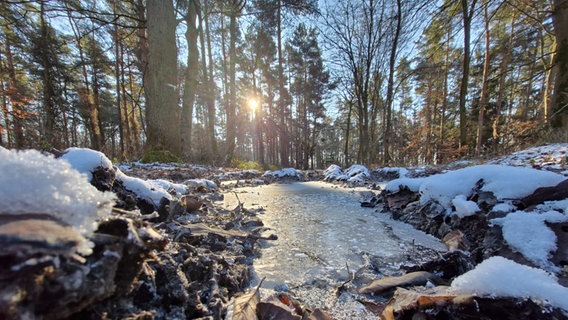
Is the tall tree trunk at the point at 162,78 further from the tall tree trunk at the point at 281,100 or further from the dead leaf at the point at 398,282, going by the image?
the tall tree trunk at the point at 281,100

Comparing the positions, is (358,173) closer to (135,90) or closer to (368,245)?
(368,245)

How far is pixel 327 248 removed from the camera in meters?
1.46

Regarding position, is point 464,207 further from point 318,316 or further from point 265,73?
point 265,73

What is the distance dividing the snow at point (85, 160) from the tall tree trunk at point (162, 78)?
469cm

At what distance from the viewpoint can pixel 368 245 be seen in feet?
4.93

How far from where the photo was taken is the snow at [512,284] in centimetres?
65

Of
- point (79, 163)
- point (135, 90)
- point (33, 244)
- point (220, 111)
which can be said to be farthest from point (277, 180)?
point (220, 111)

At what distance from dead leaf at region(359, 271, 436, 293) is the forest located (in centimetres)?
300

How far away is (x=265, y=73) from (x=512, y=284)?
1739cm

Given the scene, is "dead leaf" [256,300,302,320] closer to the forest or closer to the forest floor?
the forest floor

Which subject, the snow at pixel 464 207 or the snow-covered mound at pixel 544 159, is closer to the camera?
the snow at pixel 464 207

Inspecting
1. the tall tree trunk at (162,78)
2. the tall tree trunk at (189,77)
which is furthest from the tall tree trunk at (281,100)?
the tall tree trunk at (162,78)

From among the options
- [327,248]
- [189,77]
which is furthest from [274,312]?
[189,77]

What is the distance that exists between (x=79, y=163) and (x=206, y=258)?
2.93 feet
